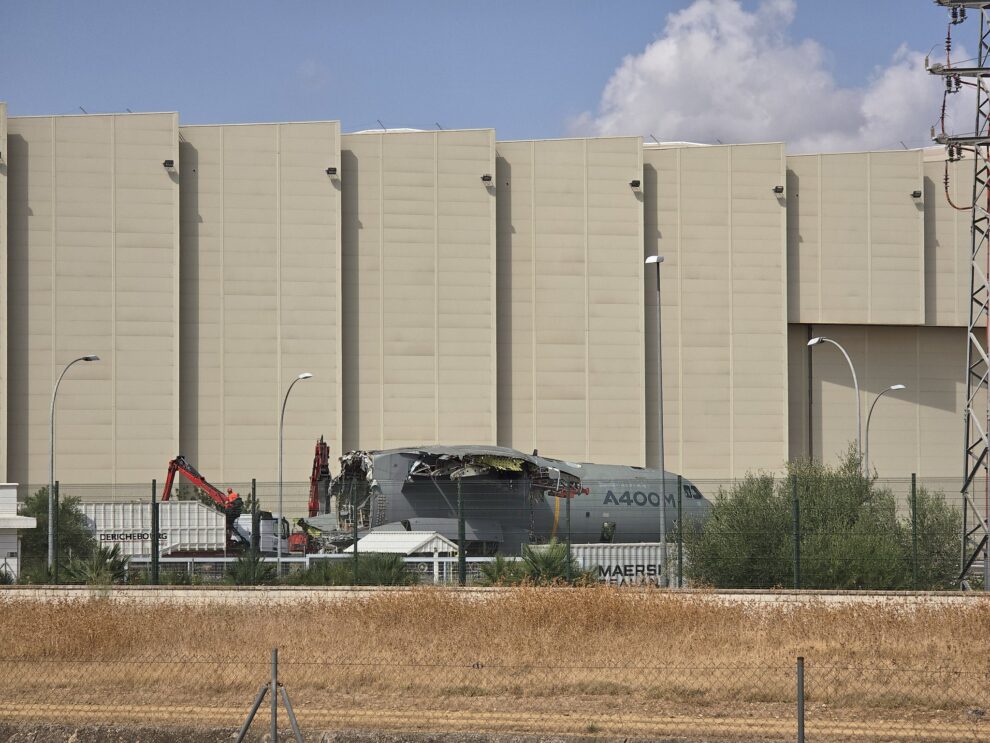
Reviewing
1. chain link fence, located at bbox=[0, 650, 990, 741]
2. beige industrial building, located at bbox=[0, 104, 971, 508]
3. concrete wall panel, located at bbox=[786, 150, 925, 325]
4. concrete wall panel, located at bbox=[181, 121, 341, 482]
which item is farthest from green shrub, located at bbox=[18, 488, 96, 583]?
concrete wall panel, located at bbox=[786, 150, 925, 325]

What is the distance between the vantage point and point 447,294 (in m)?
66.7

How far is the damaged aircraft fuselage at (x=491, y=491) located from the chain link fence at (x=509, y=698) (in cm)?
1491

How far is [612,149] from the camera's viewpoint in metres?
68.4

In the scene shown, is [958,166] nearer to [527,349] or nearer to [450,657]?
[527,349]

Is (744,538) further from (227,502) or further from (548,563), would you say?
(227,502)

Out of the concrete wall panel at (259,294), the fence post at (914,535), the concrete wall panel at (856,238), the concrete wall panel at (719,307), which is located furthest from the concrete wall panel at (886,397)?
the fence post at (914,535)

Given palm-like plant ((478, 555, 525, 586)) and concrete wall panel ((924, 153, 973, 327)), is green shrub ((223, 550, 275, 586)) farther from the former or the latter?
concrete wall panel ((924, 153, 973, 327))

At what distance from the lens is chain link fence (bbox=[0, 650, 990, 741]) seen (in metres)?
13.6

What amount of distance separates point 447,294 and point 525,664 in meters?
50.1

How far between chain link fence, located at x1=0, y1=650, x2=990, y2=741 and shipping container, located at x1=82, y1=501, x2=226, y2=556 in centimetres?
1797

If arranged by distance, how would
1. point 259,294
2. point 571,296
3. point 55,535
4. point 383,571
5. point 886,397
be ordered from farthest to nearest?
point 886,397, point 571,296, point 259,294, point 55,535, point 383,571

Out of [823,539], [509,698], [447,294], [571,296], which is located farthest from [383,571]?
[571,296]

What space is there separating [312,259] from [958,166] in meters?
40.4

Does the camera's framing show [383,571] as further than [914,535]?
Yes
